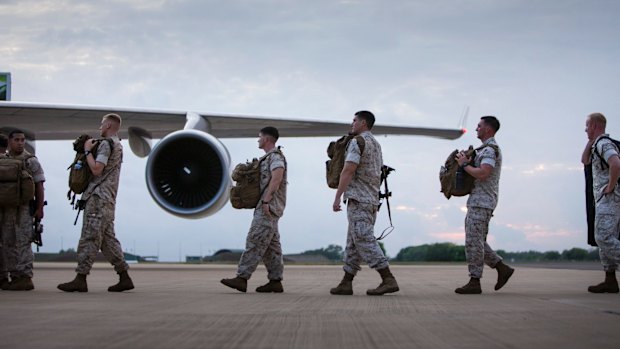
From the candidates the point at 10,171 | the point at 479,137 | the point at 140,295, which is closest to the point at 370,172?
the point at 479,137

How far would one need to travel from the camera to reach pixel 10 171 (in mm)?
7422

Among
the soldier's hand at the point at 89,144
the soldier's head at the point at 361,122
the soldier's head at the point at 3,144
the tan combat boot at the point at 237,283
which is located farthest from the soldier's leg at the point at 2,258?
the soldier's head at the point at 361,122

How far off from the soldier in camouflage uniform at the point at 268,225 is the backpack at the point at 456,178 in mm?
1426

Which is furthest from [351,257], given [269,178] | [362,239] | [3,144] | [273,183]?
[3,144]

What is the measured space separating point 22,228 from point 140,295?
166 centimetres

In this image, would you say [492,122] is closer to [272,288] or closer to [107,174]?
[272,288]

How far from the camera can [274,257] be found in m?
7.57

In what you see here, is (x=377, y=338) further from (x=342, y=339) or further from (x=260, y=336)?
(x=260, y=336)

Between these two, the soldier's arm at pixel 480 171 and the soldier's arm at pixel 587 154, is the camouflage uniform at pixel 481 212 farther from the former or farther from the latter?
the soldier's arm at pixel 587 154

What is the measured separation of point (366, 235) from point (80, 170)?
2.44m

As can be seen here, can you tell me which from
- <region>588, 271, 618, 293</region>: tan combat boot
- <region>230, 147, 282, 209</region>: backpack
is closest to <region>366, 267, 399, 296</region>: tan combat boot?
<region>230, 147, 282, 209</region>: backpack

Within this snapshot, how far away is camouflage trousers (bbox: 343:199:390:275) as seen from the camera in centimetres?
679

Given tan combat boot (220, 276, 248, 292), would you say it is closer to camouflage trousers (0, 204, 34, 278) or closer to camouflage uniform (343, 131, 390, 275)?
camouflage uniform (343, 131, 390, 275)

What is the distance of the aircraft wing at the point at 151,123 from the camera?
43.8 feet
